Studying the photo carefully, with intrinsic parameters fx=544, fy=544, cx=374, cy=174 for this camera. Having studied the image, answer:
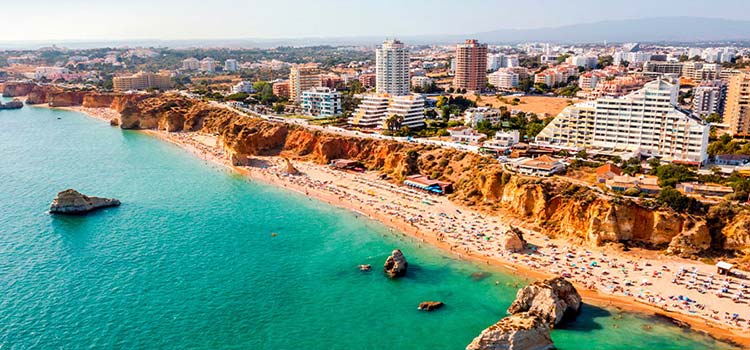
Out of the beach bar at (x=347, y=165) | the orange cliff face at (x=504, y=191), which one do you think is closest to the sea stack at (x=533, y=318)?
the orange cliff face at (x=504, y=191)

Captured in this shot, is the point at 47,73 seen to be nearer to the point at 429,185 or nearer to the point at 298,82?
the point at 298,82

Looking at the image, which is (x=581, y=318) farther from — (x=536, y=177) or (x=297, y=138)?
(x=297, y=138)

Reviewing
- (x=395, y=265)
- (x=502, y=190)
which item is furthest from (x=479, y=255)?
(x=502, y=190)

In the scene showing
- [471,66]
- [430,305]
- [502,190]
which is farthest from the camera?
[471,66]

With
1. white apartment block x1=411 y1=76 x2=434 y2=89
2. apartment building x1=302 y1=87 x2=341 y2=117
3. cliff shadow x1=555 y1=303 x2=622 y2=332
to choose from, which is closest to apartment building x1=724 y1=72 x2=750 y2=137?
cliff shadow x1=555 y1=303 x2=622 y2=332

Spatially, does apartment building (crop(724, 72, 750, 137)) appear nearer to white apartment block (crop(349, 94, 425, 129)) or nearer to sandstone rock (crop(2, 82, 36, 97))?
white apartment block (crop(349, 94, 425, 129))


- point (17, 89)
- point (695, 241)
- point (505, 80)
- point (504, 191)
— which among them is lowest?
point (695, 241)

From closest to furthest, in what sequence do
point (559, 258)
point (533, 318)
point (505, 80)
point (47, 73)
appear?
point (533, 318) < point (559, 258) < point (505, 80) < point (47, 73)
